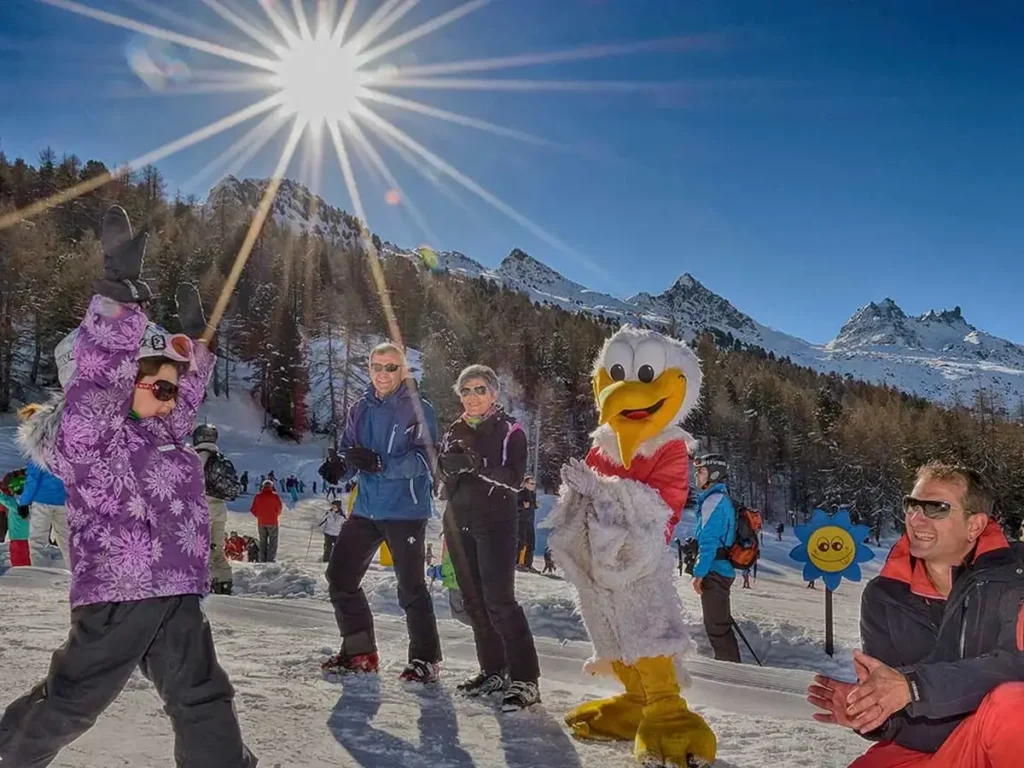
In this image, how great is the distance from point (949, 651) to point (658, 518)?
1.23m

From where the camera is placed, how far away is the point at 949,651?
6.87 ft

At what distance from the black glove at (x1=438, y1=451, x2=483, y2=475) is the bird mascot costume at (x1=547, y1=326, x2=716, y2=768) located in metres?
0.43

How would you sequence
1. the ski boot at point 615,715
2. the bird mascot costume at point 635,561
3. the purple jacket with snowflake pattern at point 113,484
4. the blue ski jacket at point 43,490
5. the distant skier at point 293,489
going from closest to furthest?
the purple jacket with snowflake pattern at point 113,484, the bird mascot costume at point 635,561, the ski boot at point 615,715, the blue ski jacket at point 43,490, the distant skier at point 293,489

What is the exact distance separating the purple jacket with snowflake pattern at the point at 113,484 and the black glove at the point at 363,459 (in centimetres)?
133

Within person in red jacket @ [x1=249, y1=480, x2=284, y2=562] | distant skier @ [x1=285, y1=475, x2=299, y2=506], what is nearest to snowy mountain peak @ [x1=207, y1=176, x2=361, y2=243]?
distant skier @ [x1=285, y1=475, x2=299, y2=506]

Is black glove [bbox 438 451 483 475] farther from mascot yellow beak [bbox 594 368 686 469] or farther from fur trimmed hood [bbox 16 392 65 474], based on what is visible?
fur trimmed hood [bbox 16 392 65 474]

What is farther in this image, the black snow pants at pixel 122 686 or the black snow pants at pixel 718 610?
the black snow pants at pixel 718 610

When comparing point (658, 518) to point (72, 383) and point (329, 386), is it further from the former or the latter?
point (329, 386)

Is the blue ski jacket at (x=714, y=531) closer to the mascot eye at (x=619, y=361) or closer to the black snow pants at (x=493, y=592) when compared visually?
the mascot eye at (x=619, y=361)

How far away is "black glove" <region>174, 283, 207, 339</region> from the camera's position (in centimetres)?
270

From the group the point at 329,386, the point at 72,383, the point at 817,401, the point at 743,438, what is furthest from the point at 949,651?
the point at 817,401

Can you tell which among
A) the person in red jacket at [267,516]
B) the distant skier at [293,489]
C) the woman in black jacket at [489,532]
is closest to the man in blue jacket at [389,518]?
the woman in black jacket at [489,532]

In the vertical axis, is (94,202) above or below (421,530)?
above

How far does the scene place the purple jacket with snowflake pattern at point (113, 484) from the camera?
2180 millimetres
